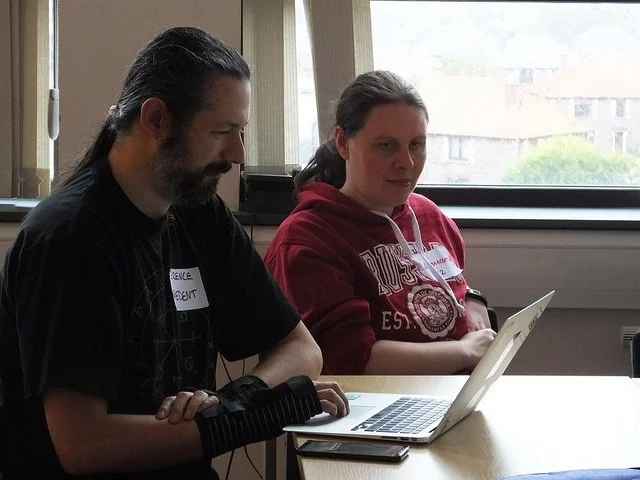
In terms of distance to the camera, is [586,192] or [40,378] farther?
[586,192]

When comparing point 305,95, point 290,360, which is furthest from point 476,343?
point 305,95

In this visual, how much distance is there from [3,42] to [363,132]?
1385 millimetres

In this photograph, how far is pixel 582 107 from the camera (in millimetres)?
3529

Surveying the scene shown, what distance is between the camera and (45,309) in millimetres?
1585

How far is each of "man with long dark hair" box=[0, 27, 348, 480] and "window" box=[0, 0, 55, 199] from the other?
148 cm

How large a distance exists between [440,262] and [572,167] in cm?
111

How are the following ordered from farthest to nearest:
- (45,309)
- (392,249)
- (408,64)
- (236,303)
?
1. (408,64)
2. (392,249)
3. (236,303)
4. (45,309)

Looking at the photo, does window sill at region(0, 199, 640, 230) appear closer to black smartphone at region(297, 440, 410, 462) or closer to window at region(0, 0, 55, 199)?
window at region(0, 0, 55, 199)

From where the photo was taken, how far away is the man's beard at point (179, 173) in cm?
177

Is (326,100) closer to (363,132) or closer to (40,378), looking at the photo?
(363,132)

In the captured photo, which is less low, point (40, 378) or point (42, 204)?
point (42, 204)

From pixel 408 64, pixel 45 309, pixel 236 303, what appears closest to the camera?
pixel 45 309

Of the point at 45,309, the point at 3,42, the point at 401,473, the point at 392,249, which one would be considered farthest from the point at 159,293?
the point at 3,42

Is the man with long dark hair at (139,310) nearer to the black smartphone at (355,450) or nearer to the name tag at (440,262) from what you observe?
the black smartphone at (355,450)
